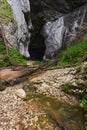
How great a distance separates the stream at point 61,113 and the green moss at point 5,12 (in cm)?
665

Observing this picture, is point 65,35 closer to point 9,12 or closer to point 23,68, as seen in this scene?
point 9,12

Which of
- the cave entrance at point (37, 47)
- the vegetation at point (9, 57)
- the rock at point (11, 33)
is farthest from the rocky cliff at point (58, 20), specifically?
the vegetation at point (9, 57)

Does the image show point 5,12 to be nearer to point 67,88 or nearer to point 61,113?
point 67,88

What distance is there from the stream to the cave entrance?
51.4ft

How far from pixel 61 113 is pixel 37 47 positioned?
17.1m

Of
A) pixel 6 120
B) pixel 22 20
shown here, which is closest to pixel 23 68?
pixel 6 120

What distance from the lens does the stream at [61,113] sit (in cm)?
443

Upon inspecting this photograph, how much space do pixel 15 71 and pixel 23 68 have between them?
271 mm

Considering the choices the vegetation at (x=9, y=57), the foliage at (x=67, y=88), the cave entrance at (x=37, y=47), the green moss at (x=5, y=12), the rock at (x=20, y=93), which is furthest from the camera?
the cave entrance at (x=37, y=47)

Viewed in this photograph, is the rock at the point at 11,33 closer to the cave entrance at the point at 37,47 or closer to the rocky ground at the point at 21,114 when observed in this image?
the rocky ground at the point at 21,114

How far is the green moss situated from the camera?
37.1ft

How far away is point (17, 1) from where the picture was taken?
14.2 m

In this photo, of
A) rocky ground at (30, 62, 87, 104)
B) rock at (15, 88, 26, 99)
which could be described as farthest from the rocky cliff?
rock at (15, 88, 26, 99)

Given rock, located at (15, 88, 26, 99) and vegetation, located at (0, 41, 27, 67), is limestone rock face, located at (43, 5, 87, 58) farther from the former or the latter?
rock, located at (15, 88, 26, 99)
